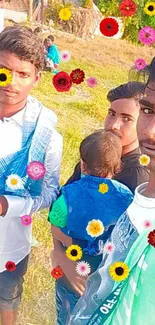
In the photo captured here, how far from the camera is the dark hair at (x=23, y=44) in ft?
5.30

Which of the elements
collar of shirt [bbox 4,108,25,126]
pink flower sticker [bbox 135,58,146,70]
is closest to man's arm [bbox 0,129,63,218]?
collar of shirt [bbox 4,108,25,126]

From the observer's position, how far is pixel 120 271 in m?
1.17

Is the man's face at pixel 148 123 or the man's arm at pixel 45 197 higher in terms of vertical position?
the man's face at pixel 148 123

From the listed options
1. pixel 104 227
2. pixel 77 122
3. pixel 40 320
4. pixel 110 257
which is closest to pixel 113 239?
pixel 110 257

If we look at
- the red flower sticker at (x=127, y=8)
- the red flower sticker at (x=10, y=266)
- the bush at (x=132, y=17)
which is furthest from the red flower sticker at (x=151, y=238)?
the bush at (x=132, y=17)

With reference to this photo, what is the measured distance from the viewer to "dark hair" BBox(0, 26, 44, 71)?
162 cm

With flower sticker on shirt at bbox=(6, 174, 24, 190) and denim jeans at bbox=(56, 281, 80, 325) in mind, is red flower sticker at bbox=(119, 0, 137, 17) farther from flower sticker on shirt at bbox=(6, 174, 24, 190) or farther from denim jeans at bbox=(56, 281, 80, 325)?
denim jeans at bbox=(56, 281, 80, 325)

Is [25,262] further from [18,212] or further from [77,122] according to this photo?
[77,122]

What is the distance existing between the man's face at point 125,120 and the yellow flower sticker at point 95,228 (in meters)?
0.32

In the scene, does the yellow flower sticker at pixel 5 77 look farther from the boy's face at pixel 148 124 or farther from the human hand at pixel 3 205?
the boy's face at pixel 148 124

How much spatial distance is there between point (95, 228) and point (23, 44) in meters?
0.57

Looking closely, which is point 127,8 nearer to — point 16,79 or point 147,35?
point 147,35

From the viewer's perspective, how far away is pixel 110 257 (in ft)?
4.10

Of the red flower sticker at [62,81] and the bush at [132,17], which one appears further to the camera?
the bush at [132,17]
